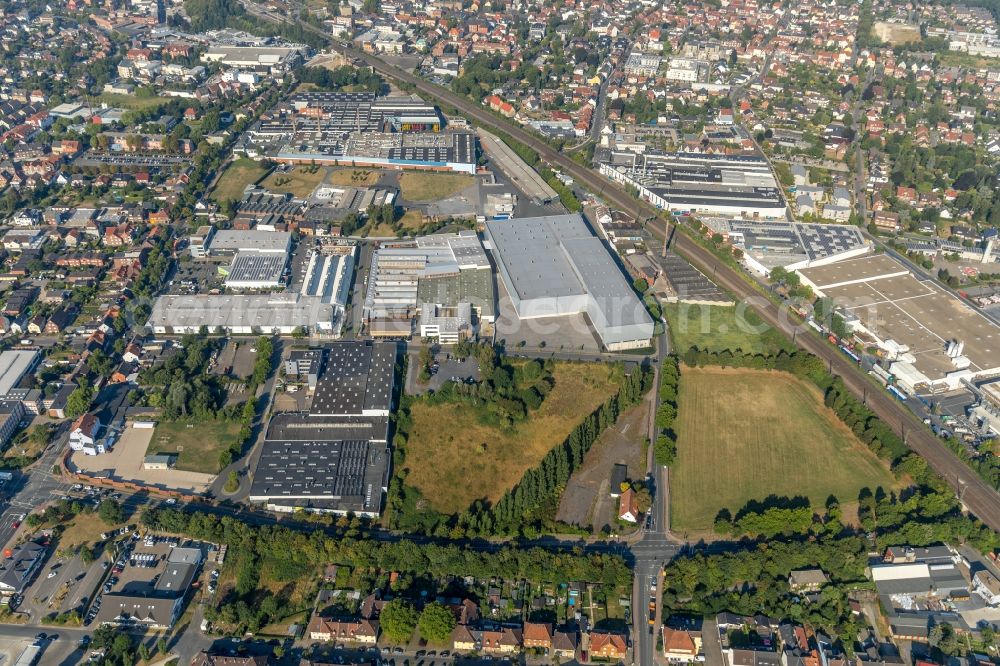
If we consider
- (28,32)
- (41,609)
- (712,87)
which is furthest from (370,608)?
(28,32)

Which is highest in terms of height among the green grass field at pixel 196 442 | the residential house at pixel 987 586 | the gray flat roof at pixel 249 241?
the gray flat roof at pixel 249 241

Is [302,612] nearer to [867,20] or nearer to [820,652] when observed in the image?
[820,652]

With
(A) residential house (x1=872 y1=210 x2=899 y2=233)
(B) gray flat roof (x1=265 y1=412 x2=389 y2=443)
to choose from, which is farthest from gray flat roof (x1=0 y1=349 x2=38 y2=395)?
(A) residential house (x1=872 y1=210 x2=899 y2=233)

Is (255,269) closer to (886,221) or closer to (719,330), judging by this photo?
(719,330)

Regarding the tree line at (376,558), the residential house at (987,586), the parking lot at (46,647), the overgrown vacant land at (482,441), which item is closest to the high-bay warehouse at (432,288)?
the overgrown vacant land at (482,441)

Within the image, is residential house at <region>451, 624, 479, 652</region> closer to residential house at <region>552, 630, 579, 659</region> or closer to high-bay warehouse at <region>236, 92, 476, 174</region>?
residential house at <region>552, 630, 579, 659</region>

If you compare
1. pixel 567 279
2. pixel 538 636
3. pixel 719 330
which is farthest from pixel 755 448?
pixel 567 279

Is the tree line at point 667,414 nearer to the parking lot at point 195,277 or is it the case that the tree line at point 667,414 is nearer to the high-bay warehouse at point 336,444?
the high-bay warehouse at point 336,444
